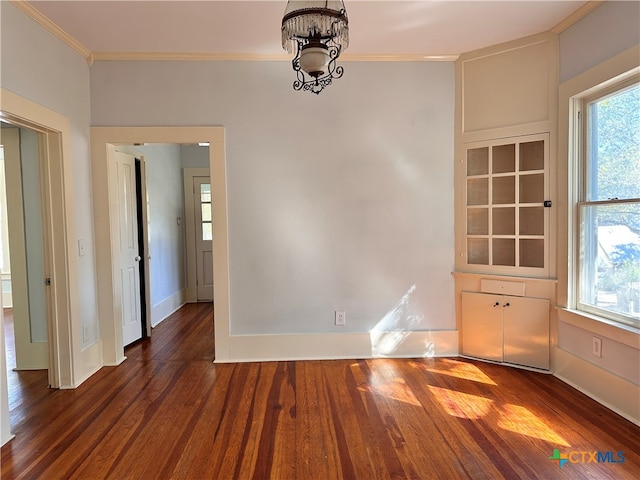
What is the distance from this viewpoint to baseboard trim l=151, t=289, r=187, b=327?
4802mm

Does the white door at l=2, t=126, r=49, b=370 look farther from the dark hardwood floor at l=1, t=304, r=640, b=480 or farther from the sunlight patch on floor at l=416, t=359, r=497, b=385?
the sunlight patch on floor at l=416, t=359, r=497, b=385

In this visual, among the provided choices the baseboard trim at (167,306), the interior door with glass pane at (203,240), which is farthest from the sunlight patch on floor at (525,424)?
the interior door with glass pane at (203,240)

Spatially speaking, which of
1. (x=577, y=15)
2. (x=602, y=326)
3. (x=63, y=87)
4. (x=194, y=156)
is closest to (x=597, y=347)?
(x=602, y=326)

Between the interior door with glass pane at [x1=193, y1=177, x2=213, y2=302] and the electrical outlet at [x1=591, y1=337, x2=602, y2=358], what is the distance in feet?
16.7

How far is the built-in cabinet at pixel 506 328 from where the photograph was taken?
3.15 meters

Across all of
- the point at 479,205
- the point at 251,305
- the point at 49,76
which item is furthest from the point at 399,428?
the point at 49,76

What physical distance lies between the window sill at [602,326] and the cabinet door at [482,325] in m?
0.50

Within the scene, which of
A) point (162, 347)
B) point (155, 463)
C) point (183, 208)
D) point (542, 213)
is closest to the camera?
point (155, 463)

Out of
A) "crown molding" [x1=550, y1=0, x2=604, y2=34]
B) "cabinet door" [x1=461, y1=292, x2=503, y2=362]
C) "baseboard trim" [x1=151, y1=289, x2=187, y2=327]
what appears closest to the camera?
"crown molding" [x1=550, y1=0, x2=604, y2=34]

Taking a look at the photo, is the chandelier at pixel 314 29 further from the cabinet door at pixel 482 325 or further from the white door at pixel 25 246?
the white door at pixel 25 246

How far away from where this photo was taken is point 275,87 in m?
3.40

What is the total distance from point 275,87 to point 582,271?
2.94 m

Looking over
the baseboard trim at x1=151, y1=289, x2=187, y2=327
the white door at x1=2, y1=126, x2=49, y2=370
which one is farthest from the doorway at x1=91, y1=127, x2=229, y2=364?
the baseboard trim at x1=151, y1=289, x2=187, y2=327

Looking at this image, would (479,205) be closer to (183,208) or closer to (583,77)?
(583,77)
